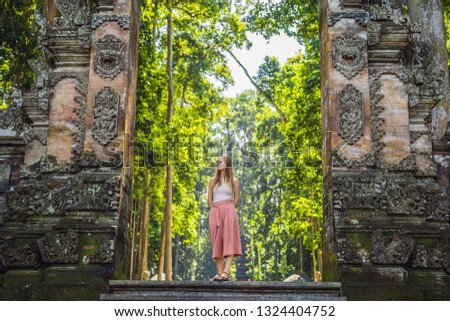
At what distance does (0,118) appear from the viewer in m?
9.12

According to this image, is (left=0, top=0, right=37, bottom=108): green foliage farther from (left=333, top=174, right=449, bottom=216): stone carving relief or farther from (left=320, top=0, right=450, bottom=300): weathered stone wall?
(left=333, top=174, right=449, bottom=216): stone carving relief

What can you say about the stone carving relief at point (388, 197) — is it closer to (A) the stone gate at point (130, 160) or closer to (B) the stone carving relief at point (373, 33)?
(A) the stone gate at point (130, 160)

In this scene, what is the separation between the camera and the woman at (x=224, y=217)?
7688 millimetres

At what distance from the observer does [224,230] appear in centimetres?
773

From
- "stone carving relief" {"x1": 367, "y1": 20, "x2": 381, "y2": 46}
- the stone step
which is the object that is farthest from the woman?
"stone carving relief" {"x1": 367, "y1": 20, "x2": 381, "y2": 46}

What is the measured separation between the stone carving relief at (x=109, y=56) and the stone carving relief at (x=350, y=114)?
317 cm

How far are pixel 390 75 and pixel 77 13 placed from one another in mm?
4695

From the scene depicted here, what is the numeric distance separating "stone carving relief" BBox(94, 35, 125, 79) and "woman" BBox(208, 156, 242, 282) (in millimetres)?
2095

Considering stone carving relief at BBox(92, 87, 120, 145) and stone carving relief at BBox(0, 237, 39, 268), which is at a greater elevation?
stone carving relief at BBox(92, 87, 120, 145)

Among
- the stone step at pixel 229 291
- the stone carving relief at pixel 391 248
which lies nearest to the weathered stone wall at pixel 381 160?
the stone carving relief at pixel 391 248

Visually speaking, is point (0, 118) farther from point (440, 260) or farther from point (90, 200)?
point (440, 260)

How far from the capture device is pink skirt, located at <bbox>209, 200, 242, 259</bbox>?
7.68 meters

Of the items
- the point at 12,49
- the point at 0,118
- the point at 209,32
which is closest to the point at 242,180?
the point at 209,32

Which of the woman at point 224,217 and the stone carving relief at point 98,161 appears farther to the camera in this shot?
the stone carving relief at point 98,161
